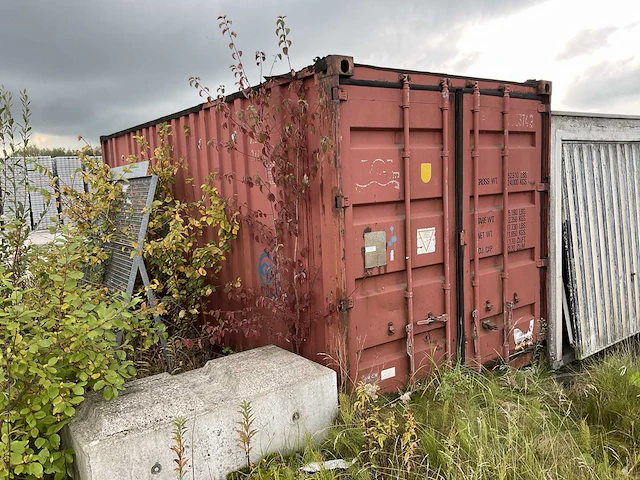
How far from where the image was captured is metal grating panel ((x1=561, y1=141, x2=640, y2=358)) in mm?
5430

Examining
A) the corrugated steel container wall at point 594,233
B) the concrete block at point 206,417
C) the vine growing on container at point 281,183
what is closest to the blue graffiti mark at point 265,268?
the vine growing on container at point 281,183

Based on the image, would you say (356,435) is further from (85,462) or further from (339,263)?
(85,462)

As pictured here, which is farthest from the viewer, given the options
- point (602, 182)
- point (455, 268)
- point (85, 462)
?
point (602, 182)

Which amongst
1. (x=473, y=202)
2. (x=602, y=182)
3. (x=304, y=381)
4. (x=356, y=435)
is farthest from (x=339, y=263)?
(x=602, y=182)

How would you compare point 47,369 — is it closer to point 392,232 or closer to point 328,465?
point 328,465

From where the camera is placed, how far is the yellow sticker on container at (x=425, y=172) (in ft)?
13.6

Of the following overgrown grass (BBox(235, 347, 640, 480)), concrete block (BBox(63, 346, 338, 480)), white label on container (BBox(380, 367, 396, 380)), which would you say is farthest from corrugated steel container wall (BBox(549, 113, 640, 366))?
concrete block (BBox(63, 346, 338, 480))

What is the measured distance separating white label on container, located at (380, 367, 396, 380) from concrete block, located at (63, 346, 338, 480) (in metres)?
0.58

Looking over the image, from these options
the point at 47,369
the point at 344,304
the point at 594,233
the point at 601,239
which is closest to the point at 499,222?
the point at 594,233

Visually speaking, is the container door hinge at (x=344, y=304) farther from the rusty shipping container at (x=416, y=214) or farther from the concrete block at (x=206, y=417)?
the concrete block at (x=206, y=417)

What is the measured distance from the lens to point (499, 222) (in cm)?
477

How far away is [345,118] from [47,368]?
2476mm

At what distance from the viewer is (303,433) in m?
3.46

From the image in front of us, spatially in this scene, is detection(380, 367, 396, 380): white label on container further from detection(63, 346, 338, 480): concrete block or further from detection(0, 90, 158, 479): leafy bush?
detection(0, 90, 158, 479): leafy bush
